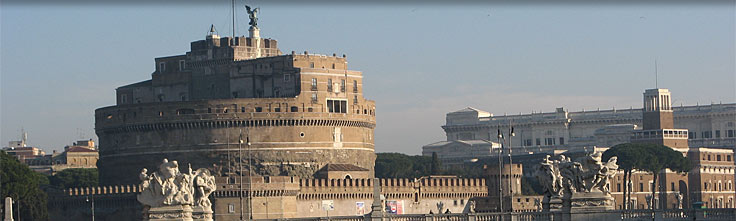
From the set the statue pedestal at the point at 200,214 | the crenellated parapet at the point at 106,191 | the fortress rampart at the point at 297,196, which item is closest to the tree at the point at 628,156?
the fortress rampart at the point at 297,196

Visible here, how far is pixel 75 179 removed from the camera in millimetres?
179500

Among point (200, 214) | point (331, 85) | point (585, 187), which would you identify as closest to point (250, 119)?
point (331, 85)

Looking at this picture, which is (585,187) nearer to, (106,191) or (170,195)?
(170,195)

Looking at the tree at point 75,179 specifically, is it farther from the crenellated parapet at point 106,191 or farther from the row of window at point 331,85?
the row of window at point 331,85

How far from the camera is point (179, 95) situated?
493 feet

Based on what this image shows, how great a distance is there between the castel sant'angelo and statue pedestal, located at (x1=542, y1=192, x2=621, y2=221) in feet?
244

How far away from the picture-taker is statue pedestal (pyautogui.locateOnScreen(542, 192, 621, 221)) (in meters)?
63.7

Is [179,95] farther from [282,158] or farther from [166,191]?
[166,191]

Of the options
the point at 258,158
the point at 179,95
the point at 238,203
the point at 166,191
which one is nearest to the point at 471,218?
the point at 166,191

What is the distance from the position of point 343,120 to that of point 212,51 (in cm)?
1260

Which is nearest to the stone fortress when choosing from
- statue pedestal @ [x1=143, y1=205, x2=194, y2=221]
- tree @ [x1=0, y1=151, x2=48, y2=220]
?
tree @ [x1=0, y1=151, x2=48, y2=220]

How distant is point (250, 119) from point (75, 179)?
4494cm

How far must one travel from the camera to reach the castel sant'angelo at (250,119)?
140125 millimetres

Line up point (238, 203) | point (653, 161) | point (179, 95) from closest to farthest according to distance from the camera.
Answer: point (238, 203) < point (179, 95) < point (653, 161)
